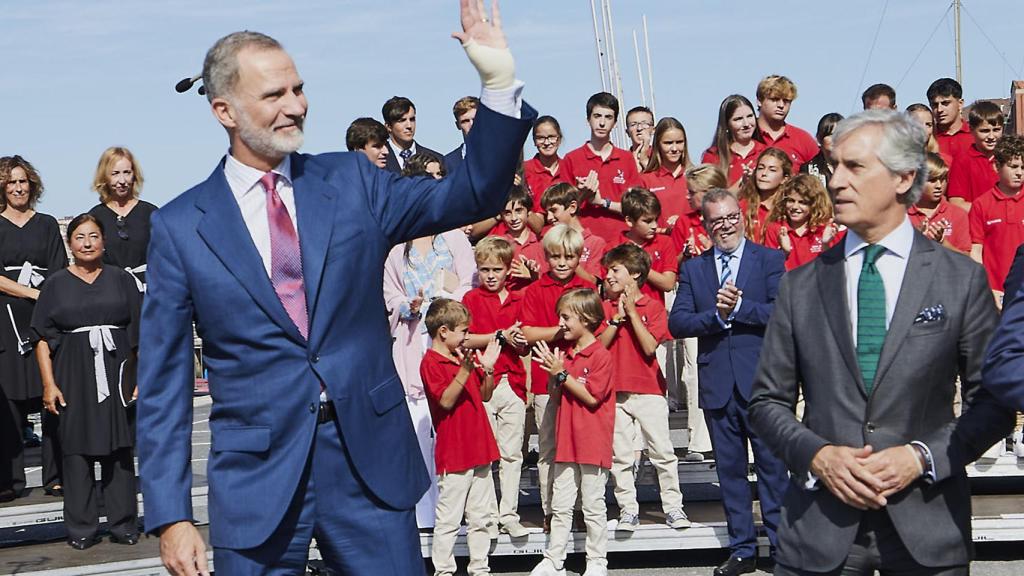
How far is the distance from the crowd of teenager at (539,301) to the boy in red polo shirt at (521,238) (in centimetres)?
2

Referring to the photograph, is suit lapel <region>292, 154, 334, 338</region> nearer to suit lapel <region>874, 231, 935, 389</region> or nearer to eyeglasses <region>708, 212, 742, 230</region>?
suit lapel <region>874, 231, 935, 389</region>

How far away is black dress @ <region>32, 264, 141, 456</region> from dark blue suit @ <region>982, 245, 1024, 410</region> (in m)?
6.05

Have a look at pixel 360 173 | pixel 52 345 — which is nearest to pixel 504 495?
pixel 52 345

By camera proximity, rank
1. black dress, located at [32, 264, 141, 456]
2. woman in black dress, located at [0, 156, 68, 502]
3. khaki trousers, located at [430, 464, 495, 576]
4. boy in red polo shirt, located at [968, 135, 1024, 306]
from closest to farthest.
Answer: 1. khaki trousers, located at [430, 464, 495, 576]
2. black dress, located at [32, 264, 141, 456]
3. boy in red polo shirt, located at [968, 135, 1024, 306]
4. woman in black dress, located at [0, 156, 68, 502]

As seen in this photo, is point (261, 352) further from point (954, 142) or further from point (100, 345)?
point (954, 142)

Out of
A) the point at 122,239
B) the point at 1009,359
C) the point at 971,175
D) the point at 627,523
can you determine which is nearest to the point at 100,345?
the point at 122,239

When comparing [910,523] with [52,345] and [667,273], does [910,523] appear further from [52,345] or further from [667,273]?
[52,345]

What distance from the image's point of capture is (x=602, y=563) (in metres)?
7.46

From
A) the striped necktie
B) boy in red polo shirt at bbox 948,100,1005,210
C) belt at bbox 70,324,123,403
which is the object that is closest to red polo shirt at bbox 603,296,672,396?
the striped necktie

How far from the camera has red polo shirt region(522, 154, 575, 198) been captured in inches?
388

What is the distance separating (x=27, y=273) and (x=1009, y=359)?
7.19 metres

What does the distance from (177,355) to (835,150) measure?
5.91 feet

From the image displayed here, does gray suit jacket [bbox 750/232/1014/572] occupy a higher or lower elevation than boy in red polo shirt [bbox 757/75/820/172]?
lower

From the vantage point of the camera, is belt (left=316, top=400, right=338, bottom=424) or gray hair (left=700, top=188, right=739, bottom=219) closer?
belt (left=316, top=400, right=338, bottom=424)
